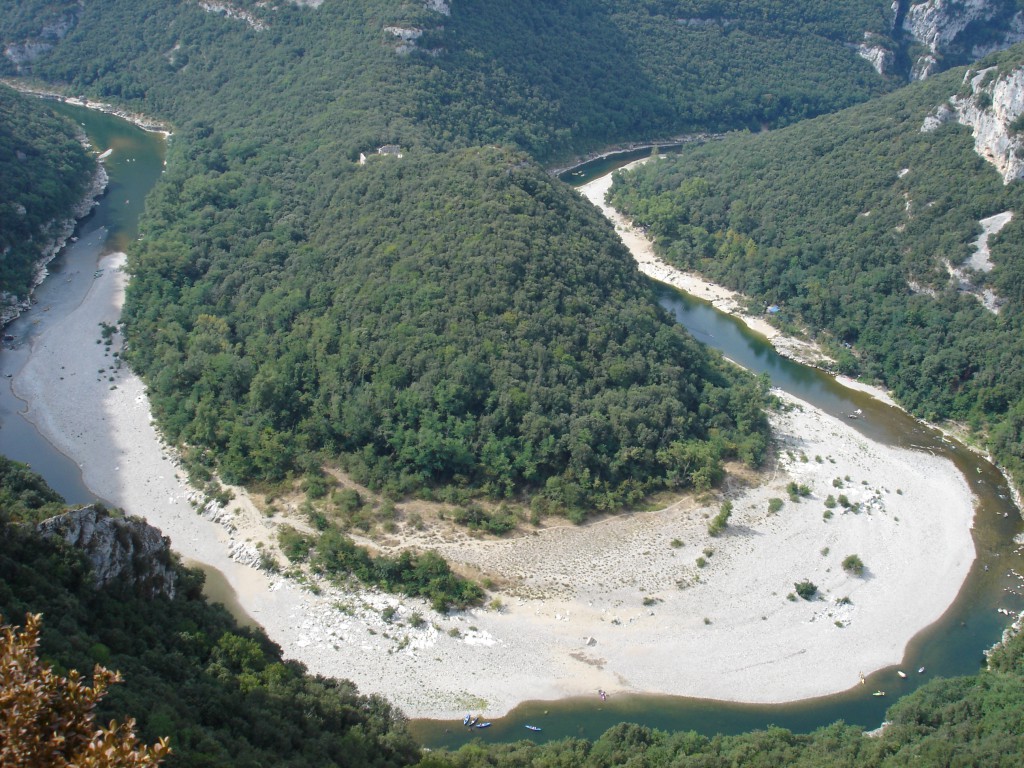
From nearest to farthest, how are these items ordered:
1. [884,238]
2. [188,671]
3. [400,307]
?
1. [188,671]
2. [400,307]
3. [884,238]

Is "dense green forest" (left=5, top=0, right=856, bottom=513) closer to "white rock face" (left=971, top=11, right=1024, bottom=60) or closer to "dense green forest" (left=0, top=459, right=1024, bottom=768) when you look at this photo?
A: "dense green forest" (left=0, top=459, right=1024, bottom=768)

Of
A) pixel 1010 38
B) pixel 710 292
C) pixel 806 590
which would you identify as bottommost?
pixel 806 590

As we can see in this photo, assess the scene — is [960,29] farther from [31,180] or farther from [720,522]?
[31,180]

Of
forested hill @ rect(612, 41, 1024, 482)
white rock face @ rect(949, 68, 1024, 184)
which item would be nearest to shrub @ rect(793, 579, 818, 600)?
forested hill @ rect(612, 41, 1024, 482)

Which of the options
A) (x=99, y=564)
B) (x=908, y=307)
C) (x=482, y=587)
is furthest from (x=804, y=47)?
(x=99, y=564)

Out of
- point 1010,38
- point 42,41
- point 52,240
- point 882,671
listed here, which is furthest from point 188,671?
point 1010,38

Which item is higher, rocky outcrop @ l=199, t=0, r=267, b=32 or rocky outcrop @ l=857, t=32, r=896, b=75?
rocky outcrop @ l=857, t=32, r=896, b=75
